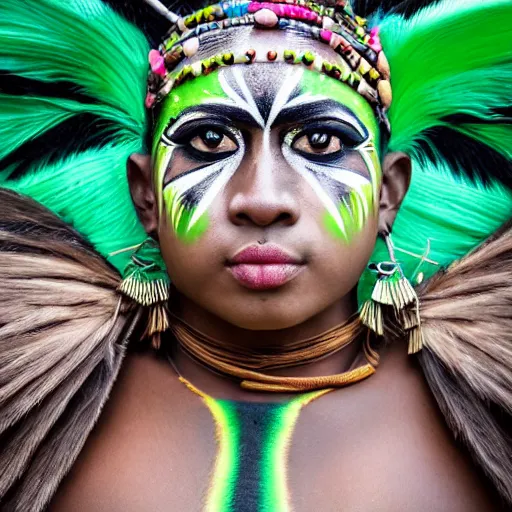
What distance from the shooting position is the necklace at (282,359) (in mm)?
1928

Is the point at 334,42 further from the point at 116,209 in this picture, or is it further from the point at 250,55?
the point at 116,209

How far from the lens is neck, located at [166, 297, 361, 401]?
1940 millimetres

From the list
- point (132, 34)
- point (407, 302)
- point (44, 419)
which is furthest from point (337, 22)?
point (44, 419)

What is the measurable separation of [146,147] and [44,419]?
2.35 ft

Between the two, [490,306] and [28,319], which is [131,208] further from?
[490,306]

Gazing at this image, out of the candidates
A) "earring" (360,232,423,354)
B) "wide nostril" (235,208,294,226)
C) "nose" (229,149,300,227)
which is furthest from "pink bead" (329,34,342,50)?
"earring" (360,232,423,354)

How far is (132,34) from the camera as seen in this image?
2.04 metres

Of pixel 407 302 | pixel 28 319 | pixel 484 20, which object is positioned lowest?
pixel 28 319

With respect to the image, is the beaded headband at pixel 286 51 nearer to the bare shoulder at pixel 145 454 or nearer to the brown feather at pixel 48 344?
the brown feather at pixel 48 344

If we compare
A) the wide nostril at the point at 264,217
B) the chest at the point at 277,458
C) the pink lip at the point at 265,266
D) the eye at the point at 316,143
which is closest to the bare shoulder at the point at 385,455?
the chest at the point at 277,458

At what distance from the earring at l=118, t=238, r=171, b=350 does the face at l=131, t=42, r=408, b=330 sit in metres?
0.13

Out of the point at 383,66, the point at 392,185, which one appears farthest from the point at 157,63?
the point at 392,185

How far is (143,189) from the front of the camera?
6.82 feet

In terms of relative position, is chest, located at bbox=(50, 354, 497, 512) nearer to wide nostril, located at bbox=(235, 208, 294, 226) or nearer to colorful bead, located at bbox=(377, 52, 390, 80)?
wide nostril, located at bbox=(235, 208, 294, 226)
